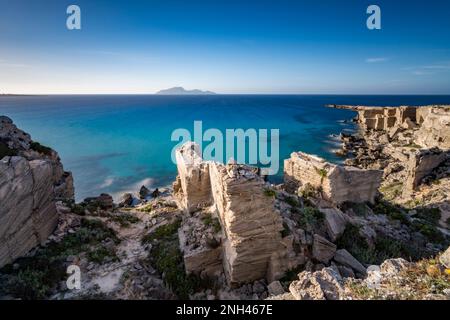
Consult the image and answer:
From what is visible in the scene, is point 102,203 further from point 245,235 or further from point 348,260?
point 348,260

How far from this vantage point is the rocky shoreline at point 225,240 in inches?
352

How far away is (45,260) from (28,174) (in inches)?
176

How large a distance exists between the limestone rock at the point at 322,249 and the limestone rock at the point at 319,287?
16.0 feet

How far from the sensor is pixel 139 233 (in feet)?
59.0

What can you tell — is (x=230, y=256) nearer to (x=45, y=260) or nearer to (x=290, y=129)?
(x=45, y=260)

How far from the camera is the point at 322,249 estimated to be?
42.0 feet

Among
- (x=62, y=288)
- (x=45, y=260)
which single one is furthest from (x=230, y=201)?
(x=45, y=260)

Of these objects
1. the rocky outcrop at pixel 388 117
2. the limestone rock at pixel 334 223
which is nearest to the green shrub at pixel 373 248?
the limestone rock at pixel 334 223

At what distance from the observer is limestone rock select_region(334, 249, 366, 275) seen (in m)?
12.2

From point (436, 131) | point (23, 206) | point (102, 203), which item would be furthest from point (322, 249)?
point (436, 131)

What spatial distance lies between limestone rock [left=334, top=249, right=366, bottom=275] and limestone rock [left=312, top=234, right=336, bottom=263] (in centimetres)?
29

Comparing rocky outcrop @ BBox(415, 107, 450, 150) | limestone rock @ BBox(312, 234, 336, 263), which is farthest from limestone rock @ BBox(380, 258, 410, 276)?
rocky outcrop @ BBox(415, 107, 450, 150)

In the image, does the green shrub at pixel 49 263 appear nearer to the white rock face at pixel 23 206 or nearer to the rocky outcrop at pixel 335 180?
the white rock face at pixel 23 206
